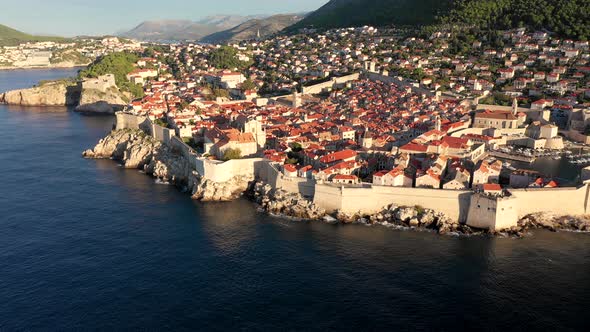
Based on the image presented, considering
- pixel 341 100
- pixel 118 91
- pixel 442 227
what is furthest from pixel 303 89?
pixel 442 227

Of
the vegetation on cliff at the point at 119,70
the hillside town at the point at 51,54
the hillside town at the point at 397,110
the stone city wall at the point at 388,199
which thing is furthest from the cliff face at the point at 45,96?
the stone city wall at the point at 388,199

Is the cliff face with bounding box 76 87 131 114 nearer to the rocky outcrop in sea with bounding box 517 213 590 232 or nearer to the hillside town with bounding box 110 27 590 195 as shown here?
the hillside town with bounding box 110 27 590 195

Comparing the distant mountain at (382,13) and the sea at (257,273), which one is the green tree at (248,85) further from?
the distant mountain at (382,13)

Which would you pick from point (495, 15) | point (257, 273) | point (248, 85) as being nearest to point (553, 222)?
point (257, 273)

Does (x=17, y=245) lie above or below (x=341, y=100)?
below

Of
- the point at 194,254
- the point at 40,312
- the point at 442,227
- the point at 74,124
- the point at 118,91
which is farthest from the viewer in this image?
the point at 118,91

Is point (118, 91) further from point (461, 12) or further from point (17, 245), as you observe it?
point (461, 12)

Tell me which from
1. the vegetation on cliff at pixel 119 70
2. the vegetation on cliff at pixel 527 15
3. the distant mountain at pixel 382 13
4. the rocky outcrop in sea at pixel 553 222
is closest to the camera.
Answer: the rocky outcrop in sea at pixel 553 222
